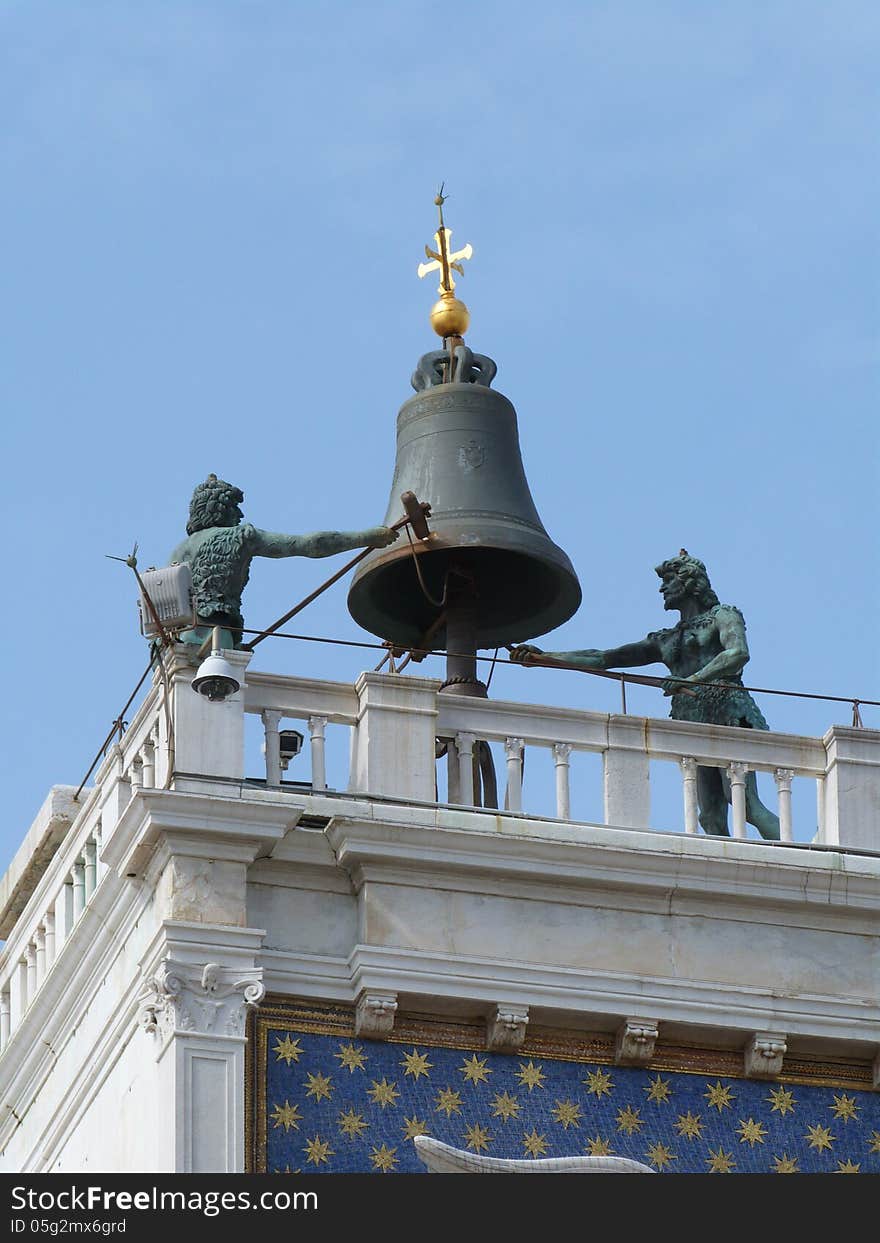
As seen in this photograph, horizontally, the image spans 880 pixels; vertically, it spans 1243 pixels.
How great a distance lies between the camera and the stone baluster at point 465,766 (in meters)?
29.9

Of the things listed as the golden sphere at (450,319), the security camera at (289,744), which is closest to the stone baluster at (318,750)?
the security camera at (289,744)

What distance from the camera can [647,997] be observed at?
2934 cm

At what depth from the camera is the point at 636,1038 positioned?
96.0 feet

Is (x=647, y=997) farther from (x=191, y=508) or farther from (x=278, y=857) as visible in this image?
(x=191, y=508)

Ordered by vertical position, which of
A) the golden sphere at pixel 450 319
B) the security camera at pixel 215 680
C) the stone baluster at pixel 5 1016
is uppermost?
the golden sphere at pixel 450 319

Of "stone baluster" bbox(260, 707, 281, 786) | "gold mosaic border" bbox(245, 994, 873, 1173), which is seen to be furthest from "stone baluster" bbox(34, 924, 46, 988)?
"gold mosaic border" bbox(245, 994, 873, 1173)

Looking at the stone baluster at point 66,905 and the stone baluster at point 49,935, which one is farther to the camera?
the stone baluster at point 49,935

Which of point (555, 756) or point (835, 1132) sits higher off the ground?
point (555, 756)

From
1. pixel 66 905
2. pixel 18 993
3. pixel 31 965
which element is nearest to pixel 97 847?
pixel 66 905

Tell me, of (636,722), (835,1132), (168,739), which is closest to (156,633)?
(168,739)

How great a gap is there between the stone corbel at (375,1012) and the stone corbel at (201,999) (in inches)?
22.3

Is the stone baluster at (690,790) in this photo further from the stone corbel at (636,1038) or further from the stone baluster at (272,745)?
the stone baluster at (272,745)

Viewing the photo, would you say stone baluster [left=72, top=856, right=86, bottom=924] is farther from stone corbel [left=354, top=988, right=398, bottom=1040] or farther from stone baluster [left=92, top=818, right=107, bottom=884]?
stone corbel [left=354, top=988, right=398, bottom=1040]
